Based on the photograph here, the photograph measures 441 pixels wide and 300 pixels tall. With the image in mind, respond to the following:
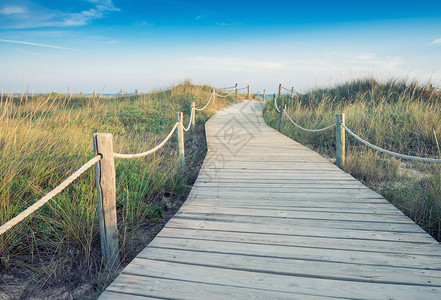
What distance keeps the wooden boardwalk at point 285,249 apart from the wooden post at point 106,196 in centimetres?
27

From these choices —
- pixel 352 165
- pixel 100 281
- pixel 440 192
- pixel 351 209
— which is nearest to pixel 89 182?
pixel 100 281

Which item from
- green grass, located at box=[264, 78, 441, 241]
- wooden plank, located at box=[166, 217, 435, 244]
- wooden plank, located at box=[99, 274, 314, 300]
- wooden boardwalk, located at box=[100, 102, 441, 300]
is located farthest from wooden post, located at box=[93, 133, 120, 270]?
green grass, located at box=[264, 78, 441, 241]

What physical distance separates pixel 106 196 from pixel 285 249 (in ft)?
4.74

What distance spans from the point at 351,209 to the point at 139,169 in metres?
2.71

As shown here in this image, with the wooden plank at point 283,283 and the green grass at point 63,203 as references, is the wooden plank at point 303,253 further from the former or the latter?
the green grass at point 63,203

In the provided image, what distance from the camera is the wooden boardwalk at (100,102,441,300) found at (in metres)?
1.70

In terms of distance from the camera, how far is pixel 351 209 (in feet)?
9.47

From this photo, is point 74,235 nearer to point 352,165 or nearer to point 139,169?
point 139,169

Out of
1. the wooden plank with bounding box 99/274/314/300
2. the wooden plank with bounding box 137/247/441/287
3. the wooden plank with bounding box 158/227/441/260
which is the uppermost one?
the wooden plank with bounding box 158/227/441/260

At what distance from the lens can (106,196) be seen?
208cm

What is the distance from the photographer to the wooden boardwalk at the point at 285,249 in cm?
170

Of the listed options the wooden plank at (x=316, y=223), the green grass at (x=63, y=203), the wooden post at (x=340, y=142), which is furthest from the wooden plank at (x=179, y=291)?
the wooden post at (x=340, y=142)

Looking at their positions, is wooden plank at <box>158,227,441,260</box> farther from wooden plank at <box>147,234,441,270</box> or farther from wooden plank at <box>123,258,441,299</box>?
wooden plank at <box>123,258,441,299</box>

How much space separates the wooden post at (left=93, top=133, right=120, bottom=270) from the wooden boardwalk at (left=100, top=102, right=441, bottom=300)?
0.27m
